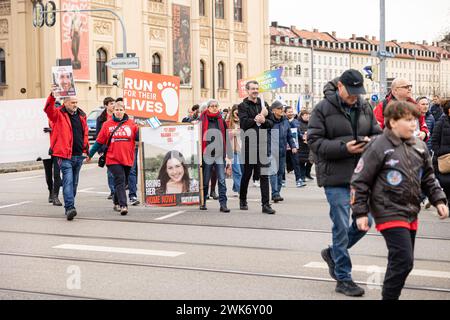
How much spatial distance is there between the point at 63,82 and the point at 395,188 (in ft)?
28.5

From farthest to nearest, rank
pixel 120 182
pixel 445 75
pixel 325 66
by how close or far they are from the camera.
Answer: pixel 445 75 → pixel 325 66 → pixel 120 182

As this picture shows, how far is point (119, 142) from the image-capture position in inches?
537

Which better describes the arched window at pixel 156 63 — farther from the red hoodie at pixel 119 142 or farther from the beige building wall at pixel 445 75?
the beige building wall at pixel 445 75

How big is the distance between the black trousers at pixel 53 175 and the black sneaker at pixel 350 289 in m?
8.59

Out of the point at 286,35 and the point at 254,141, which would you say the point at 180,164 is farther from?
the point at 286,35

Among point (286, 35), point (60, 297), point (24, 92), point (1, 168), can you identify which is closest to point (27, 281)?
point (60, 297)

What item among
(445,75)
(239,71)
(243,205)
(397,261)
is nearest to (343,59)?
(445,75)

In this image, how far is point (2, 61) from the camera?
170ft

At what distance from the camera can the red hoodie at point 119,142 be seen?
44.7 ft

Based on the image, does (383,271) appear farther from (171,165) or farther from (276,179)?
(276,179)

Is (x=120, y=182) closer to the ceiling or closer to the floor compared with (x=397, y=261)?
closer to the ceiling

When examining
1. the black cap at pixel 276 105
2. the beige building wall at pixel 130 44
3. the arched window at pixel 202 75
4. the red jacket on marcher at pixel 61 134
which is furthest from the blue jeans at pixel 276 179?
the arched window at pixel 202 75

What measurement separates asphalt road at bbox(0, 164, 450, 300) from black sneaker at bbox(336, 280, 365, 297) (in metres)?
0.06

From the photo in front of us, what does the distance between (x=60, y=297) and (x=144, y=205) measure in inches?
275
